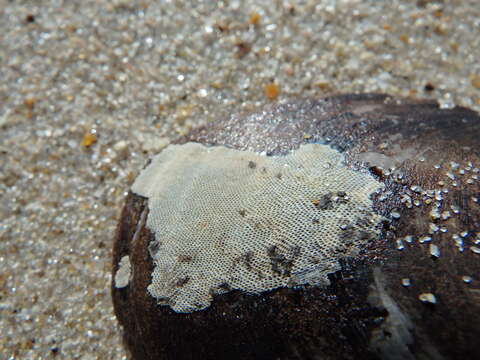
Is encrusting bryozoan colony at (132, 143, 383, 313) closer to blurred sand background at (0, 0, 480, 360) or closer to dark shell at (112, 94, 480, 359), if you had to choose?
dark shell at (112, 94, 480, 359)

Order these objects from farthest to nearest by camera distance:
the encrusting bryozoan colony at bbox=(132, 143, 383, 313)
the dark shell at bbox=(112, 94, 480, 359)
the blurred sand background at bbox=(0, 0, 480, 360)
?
1. the blurred sand background at bbox=(0, 0, 480, 360)
2. the encrusting bryozoan colony at bbox=(132, 143, 383, 313)
3. the dark shell at bbox=(112, 94, 480, 359)

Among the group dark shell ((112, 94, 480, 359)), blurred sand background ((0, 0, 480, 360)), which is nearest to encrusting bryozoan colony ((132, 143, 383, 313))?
dark shell ((112, 94, 480, 359))

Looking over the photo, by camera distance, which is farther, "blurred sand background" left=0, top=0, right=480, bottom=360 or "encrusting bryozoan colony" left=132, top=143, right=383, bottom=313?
"blurred sand background" left=0, top=0, right=480, bottom=360

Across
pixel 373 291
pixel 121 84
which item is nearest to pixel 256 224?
pixel 373 291

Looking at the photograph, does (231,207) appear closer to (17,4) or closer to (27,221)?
(27,221)

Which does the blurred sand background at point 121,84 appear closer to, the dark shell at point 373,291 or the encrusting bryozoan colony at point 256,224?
the dark shell at point 373,291

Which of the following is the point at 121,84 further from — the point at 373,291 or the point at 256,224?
the point at 373,291

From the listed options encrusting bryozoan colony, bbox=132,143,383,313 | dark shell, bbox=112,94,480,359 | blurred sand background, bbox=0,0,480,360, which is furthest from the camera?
blurred sand background, bbox=0,0,480,360
